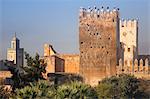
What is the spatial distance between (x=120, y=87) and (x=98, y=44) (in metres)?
5.76

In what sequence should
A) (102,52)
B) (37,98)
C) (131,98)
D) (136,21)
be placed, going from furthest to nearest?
(136,21) < (102,52) < (131,98) < (37,98)

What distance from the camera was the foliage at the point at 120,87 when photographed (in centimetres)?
3547

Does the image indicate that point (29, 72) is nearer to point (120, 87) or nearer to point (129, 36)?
point (120, 87)

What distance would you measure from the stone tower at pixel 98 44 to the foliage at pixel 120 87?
2.23m

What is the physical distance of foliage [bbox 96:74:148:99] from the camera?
35469 millimetres

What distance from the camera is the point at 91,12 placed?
4291 centimetres

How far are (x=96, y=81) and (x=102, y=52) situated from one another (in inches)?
77.2

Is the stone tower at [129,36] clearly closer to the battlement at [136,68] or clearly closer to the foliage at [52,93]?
the battlement at [136,68]

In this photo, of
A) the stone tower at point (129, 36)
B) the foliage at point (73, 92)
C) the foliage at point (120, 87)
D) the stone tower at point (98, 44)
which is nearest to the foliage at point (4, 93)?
the foliage at point (73, 92)

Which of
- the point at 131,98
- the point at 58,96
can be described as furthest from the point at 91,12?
the point at 58,96

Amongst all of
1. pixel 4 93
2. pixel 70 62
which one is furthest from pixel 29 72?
pixel 70 62

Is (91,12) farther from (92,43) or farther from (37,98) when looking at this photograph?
(37,98)

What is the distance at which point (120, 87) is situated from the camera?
122 feet

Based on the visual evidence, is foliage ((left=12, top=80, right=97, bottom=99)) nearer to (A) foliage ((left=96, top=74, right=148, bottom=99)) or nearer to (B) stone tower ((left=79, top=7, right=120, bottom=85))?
(A) foliage ((left=96, top=74, right=148, bottom=99))
